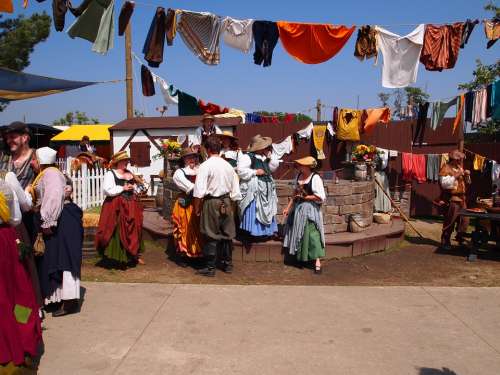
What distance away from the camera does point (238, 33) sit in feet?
27.9

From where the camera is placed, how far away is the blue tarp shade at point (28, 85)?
8.82m

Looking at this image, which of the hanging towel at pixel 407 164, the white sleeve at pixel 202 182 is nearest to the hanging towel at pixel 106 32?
the white sleeve at pixel 202 182

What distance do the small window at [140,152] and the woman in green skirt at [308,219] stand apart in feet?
34.8

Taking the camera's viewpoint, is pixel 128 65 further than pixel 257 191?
Yes

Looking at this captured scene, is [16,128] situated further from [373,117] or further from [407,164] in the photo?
[373,117]

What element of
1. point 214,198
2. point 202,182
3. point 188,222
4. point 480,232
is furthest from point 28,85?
point 480,232

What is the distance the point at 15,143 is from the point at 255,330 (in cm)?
265

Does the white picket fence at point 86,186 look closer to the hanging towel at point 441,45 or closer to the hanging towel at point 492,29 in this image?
the hanging towel at point 441,45

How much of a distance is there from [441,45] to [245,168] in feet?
16.7

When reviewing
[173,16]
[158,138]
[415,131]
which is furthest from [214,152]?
[158,138]

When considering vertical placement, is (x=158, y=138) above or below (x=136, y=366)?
above

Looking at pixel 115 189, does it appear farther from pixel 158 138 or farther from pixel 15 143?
pixel 158 138

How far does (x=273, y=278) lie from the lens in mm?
5758

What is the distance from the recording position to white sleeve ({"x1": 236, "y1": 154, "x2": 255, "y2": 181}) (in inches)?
240
